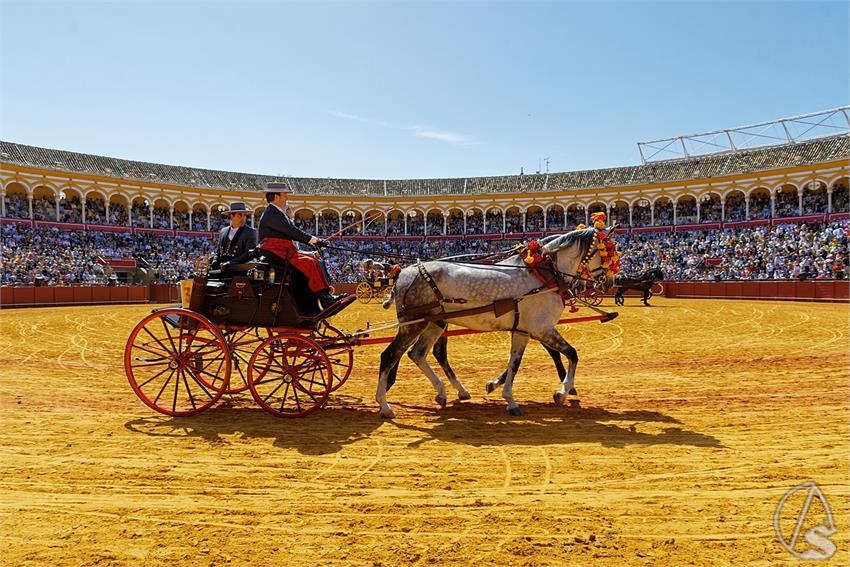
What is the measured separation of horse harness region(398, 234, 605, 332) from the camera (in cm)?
579

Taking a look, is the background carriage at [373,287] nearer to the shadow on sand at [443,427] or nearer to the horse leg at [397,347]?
the horse leg at [397,347]

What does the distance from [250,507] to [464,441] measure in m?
2.00

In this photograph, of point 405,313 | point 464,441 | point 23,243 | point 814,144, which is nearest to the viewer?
point 464,441

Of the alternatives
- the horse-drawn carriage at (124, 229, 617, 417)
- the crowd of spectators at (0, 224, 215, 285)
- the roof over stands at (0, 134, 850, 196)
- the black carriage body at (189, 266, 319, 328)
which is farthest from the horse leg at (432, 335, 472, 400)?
the roof over stands at (0, 134, 850, 196)

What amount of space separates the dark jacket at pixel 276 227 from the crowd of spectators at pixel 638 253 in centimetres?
2629

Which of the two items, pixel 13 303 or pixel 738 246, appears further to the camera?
pixel 738 246

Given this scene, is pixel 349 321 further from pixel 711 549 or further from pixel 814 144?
pixel 814 144

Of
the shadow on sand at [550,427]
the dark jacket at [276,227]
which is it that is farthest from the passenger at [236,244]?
the shadow on sand at [550,427]

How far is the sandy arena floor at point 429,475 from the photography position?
2893 millimetres

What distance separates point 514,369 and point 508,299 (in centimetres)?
77

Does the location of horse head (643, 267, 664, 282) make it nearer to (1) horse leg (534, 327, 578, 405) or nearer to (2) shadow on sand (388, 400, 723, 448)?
(1) horse leg (534, 327, 578, 405)

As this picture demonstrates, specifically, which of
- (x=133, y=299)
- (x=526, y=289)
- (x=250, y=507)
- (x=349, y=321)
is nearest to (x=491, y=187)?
(x=133, y=299)

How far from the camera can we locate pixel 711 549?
285cm

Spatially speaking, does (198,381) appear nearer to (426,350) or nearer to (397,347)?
(397,347)
